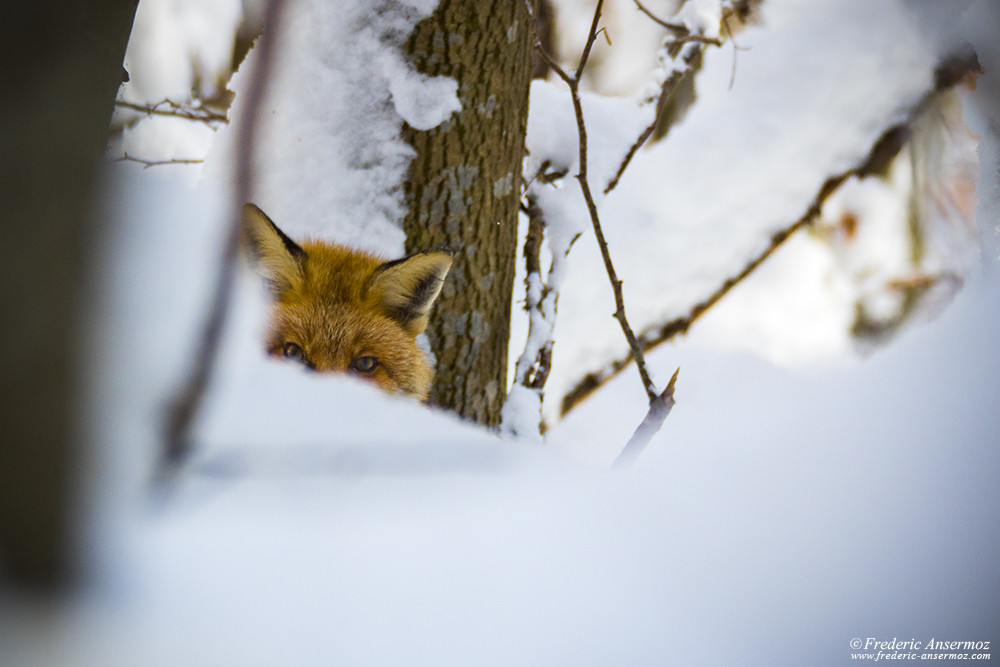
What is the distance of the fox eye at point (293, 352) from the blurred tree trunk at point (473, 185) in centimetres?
35

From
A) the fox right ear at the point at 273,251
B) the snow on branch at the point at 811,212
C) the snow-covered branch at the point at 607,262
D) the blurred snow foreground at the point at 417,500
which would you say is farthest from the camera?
the snow on branch at the point at 811,212

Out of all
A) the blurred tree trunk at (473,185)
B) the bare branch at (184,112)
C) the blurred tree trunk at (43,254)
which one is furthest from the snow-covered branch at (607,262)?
the bare branch at (184,112)

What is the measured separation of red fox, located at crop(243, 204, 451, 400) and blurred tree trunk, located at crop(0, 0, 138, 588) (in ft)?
2.86

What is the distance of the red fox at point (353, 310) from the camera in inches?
59.6

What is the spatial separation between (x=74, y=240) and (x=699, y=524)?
2.99ft

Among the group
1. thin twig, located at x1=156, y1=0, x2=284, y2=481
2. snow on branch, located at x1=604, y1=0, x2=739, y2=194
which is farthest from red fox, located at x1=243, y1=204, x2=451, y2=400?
snow on branch, located at x1=604, y1=0, x2=739, y2=194

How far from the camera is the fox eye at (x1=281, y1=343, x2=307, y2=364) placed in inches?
59.5

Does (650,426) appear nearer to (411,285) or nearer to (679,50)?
(411,285)

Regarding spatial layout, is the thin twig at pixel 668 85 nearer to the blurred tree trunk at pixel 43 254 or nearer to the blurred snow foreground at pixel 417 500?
the blurred snow foreground at pixel 417 500

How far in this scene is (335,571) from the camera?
0.72 metres

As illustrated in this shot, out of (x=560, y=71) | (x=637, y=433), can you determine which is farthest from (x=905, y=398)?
(x=560, y=71)

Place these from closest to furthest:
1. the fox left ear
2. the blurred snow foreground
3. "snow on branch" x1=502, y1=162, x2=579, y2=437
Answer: the blurred snow foreground → the fox left ear → "snow on branch" x1=502, y1=162, x2=579, y2=437

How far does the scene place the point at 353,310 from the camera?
5.33ft

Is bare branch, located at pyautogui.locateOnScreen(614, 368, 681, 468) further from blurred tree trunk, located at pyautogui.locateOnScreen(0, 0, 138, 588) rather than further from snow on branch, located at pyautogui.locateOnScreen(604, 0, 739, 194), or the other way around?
blurred tree trunk, located at pyautogui.locateOnScreen(0, 0, 138, 588)
